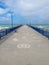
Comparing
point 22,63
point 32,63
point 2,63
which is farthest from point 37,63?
point 2,63

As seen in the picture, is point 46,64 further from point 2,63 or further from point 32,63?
point 2,63

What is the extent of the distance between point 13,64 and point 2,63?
0.72 metres

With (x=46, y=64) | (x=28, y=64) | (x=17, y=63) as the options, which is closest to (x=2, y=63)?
(x=17, y=63)

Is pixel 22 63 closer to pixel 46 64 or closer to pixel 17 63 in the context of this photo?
pixel 17 63

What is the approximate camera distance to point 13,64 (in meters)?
8.01

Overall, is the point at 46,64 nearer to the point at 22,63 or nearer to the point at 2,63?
the point at 22,63

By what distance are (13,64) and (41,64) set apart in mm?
1624

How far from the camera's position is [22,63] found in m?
8.16

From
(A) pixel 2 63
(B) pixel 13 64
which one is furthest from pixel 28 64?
(A) pixel 2 63

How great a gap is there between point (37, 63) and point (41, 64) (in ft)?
1.01

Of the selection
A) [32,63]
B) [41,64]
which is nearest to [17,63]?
[32,63]

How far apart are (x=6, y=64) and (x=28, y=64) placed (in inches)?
50.4

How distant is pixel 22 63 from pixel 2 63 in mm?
1206

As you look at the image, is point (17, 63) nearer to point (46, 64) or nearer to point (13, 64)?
point (13, 64)
